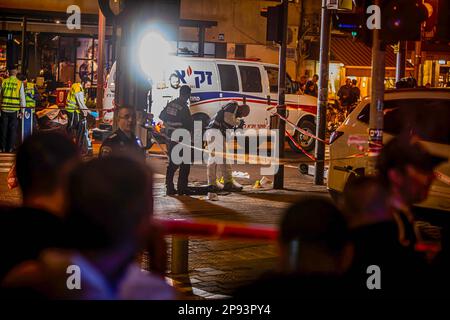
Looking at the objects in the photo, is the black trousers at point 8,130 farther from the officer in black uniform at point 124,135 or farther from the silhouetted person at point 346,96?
the silhouetted person at point 346,96

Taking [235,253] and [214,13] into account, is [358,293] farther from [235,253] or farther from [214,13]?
[214,13]

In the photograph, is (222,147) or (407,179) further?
(222,147)

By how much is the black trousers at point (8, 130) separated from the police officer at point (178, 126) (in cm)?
612

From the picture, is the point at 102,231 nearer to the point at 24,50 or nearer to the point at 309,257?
the point at 309,257

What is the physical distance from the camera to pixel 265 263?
938 cm

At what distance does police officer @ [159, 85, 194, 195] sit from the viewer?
14409 millimetres

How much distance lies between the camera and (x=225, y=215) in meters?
12.6

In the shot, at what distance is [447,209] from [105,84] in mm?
14113

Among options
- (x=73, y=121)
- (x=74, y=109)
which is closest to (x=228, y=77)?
(x=74, y=109)

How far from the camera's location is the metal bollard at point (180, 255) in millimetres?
8227

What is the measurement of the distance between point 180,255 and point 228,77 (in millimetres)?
14800

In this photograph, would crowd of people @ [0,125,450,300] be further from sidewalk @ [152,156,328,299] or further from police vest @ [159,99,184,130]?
police vest @ [159,99,184,130]

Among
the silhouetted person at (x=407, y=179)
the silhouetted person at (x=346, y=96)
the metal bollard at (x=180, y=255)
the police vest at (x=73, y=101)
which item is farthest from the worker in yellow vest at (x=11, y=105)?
the silhouetted person at (x=407, y=179)

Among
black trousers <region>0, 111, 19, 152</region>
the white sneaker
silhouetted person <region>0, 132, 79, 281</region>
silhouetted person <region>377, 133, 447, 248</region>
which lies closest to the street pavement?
the white sneaker
